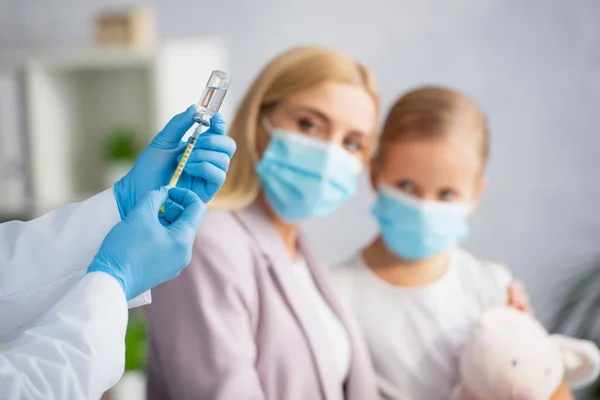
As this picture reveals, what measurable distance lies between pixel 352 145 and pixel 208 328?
47 centimetres

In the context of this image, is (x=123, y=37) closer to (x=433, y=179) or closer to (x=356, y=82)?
(x=356, y=82)

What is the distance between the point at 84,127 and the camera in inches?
108

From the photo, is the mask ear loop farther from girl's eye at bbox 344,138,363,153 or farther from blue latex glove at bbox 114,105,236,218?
blue latex glove at bbox 114,105,236,218

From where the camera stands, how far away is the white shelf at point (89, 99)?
8.20ft

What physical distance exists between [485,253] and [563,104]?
51 cm

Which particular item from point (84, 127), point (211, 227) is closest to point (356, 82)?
point (211, 227)

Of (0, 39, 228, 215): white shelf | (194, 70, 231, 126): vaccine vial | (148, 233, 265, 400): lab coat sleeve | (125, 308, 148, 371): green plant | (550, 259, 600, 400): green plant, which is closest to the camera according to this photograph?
(194, 70, 231, 126): vaccine vial

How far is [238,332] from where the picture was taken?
4.05ft

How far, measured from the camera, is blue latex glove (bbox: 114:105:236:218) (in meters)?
1.03

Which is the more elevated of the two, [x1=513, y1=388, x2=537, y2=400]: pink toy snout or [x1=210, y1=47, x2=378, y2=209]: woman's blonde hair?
[x1=210, y1=47, x2=378, y2=209]: woman's blonde hair

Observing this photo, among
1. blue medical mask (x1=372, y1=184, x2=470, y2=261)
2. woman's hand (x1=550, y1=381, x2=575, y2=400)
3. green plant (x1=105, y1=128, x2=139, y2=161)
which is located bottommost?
green plant (x1=105, y1=128, x2=139, y2=161)

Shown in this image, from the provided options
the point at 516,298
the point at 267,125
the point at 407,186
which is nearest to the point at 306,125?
the point at 267,125

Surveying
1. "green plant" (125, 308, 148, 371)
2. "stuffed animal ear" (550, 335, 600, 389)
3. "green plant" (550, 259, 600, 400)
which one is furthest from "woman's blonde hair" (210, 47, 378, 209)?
"green plant" (125, 308, 148, 371)

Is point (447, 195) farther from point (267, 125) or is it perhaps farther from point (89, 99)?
point (89, 99)
